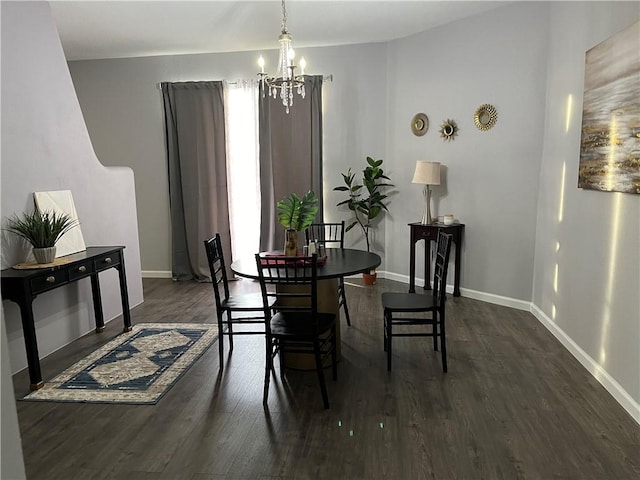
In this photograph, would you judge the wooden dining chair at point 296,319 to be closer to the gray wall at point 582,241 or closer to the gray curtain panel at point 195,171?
the gray wall at point 582,241

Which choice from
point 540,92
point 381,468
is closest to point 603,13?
point 540,92

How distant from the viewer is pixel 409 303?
3.16 meters

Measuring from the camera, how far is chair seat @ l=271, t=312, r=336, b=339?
2.71 meters

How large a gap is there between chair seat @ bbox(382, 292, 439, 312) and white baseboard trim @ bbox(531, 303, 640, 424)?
3.56 feet

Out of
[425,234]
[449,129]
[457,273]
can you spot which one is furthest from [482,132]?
[457,273]

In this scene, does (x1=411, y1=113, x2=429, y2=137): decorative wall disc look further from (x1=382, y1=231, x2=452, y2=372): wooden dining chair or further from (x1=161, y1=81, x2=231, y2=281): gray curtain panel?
(x1=161, y1=81, x2=231, y2=281): gray curtain panel

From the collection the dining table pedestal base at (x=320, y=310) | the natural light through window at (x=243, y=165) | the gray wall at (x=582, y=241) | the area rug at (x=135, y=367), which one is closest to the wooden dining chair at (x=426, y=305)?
the dining table pedestal base at (x=320, y=310)

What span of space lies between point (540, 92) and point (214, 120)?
3629 mm

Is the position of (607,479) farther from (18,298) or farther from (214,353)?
(18,298)

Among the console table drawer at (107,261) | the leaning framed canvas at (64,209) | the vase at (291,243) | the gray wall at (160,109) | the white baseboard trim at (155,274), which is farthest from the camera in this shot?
the white baseboard trim at (155,274)

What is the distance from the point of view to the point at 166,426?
8.34 ft

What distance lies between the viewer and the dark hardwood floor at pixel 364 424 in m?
2.16

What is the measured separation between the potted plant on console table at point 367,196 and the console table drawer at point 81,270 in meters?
2.77

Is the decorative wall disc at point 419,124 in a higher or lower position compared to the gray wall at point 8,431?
higher
